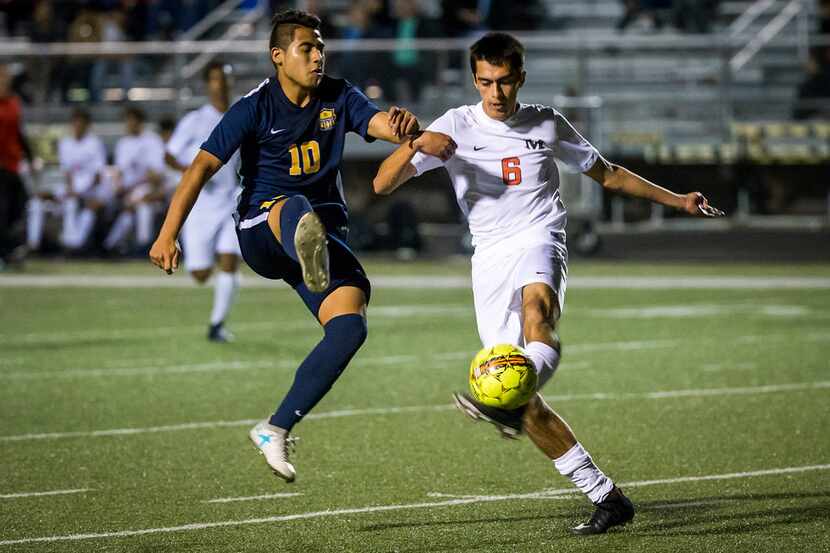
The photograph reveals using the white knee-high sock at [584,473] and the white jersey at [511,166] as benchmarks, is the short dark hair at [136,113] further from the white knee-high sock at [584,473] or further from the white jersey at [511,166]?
the white knee-high sock at [584,473]

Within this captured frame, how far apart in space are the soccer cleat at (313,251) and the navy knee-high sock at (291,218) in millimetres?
74

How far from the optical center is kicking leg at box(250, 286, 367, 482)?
6148mm

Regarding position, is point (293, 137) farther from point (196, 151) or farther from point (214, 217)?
point (196, 151)

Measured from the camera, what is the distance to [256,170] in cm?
671

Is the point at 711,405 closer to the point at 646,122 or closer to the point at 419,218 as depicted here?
the point at 646,122

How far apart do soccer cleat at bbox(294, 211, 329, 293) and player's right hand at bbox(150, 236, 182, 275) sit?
1.71 ft

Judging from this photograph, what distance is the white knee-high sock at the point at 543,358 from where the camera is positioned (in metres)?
5.89

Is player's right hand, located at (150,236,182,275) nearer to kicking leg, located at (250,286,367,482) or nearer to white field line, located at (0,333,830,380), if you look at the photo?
kicking leg, located at (250,286,367,482)

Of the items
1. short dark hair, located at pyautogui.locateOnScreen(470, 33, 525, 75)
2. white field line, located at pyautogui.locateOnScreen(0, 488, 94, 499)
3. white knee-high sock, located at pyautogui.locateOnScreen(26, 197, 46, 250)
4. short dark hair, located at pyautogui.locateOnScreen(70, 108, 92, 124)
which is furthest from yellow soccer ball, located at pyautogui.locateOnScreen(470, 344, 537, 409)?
white knee-high sock, located at pyautogui.locateOnScreen(26, 197, 46, 250)

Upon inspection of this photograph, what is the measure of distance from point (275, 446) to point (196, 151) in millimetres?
7573

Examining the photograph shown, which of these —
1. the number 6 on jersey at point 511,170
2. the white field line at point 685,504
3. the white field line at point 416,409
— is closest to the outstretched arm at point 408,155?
the number 6 on jersey at point 511,170

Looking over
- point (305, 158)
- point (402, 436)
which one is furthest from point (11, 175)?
point (305, 158)

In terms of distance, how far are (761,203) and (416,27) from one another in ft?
22.6

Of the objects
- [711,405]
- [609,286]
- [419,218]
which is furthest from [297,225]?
[419,218]
